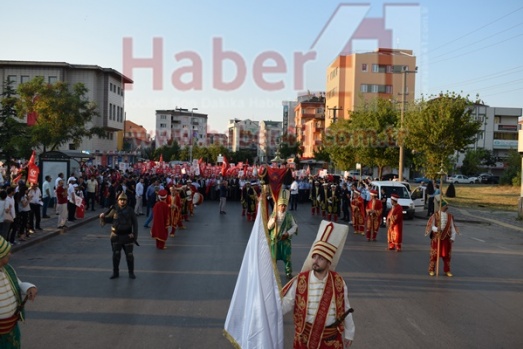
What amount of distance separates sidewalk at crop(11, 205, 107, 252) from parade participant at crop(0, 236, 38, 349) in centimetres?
922

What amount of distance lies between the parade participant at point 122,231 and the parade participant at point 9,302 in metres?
5.48

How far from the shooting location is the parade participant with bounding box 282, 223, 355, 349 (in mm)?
4875

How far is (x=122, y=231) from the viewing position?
10.8 m

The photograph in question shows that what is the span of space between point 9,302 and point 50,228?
44.9ft

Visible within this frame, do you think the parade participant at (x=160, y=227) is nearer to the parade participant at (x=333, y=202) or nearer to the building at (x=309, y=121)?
the parade participant at (x=333, y=202)

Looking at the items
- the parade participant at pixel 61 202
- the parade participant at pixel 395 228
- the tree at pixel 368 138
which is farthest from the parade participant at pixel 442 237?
the tree at pixel 368 138

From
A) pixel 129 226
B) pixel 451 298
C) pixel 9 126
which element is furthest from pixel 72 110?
pixel 451 298

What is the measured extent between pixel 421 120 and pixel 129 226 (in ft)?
90.9

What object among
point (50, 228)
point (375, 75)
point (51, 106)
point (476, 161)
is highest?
point (375, 75)

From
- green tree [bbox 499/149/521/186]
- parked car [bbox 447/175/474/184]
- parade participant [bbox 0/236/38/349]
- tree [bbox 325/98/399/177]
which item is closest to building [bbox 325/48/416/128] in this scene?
green tree [bbox 499/149/521/186]

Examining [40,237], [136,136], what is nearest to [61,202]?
[40,237]

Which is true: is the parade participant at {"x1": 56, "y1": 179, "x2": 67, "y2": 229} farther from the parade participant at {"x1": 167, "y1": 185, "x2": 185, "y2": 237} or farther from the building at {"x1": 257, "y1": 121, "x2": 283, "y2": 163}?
the building at {"x1": 257, "y1": 121, "x2": 283, "y2": 163}

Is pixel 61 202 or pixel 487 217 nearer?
pixel 61 202

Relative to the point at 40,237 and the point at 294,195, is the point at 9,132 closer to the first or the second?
the point at 40,237
